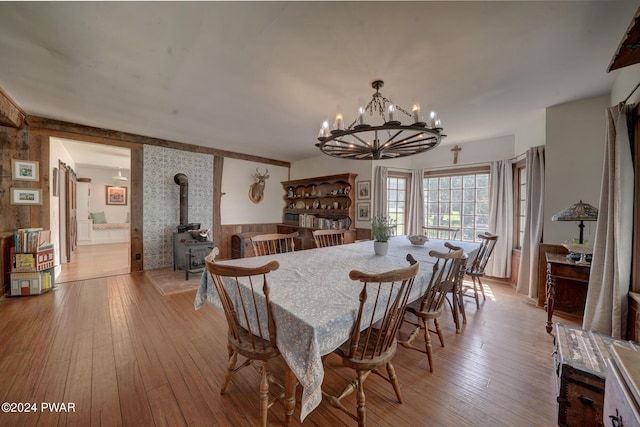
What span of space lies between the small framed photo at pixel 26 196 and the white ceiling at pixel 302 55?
1.14 metres

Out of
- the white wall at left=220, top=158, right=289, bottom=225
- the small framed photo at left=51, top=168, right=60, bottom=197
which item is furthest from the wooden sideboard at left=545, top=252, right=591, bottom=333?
the small framed photo at left=51, top=168, right=60, bottom=197

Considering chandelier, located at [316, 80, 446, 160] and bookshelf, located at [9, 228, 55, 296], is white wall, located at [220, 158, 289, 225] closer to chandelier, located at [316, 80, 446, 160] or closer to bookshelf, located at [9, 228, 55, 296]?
bookshelf, located at [9, 228, 55, 296]

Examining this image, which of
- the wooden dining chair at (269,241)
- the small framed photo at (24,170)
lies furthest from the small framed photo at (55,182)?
the wooden dining chair at (269,241)

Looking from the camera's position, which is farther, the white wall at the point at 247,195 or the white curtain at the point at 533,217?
the white wall at the point at 247,195

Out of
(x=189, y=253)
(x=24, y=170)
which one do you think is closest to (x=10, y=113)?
(x=24, y=170)

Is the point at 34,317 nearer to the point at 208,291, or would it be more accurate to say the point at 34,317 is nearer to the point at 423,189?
the point at 208,291

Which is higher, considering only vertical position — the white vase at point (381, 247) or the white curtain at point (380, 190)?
the white curtain at point (380, 190)

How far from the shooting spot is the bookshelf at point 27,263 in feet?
10.2

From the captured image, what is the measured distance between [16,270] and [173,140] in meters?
2.92

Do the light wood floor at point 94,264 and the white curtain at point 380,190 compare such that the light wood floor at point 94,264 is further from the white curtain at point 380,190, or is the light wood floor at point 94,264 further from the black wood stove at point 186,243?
the white curtain at point 380,190

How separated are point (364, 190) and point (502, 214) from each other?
2.40 meters

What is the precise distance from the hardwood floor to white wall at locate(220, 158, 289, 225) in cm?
311

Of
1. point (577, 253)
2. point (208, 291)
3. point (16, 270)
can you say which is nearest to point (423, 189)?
point (577, 253)

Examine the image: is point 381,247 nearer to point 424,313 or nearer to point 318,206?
point 424,313
